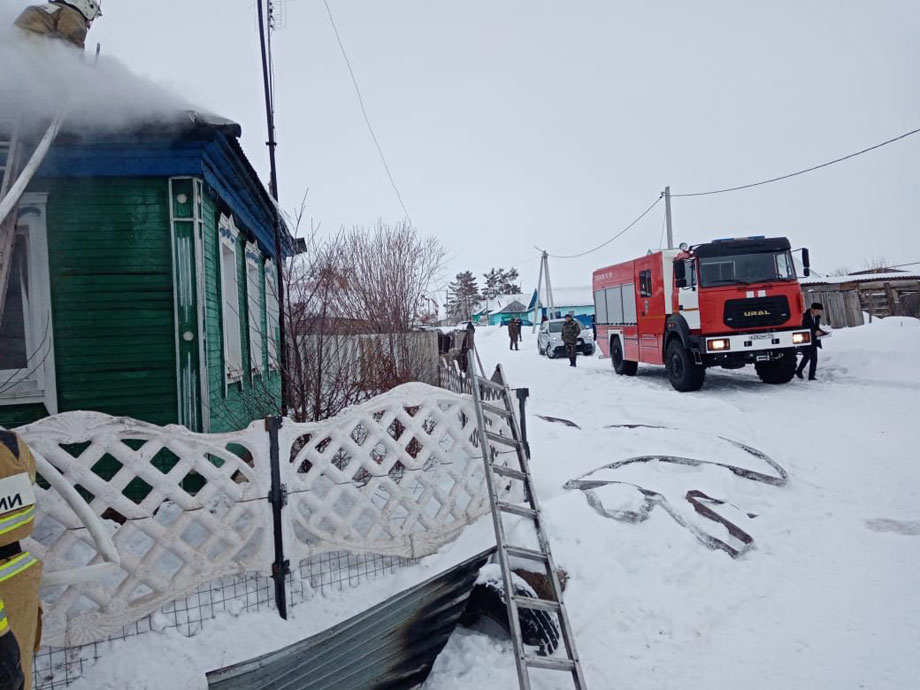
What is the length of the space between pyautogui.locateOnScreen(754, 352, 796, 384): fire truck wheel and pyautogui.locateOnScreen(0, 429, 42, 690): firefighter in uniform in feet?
36.4

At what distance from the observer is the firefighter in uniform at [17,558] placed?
Answer: 1651 millimetres

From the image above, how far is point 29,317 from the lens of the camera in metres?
4.84

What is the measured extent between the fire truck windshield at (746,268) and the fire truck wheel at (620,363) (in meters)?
4.23

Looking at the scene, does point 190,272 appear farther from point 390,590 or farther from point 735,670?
point 735,670

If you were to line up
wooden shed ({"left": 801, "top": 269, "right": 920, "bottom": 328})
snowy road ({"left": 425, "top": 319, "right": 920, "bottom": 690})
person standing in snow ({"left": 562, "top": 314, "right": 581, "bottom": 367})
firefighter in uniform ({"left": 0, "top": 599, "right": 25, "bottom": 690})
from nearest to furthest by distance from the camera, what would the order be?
firefighter in uniform ({"left": 0, "top": 599, "right": 25, "bottom": 690}) < snowy road ({"left": 425, "top": 319, "right": 920, "bottom": 690}) < person standing in snow ({"left": 562, "top": 314, "right": 581, "bottom": 367}) < wooden shed ({"left": 801, "top": 269, "right": 920, "bottom": 328})

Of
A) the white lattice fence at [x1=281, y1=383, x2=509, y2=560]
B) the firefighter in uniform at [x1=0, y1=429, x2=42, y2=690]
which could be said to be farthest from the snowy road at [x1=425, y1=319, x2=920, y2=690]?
the firefighter in uniform at [x1=0, y1=429, x2=42, y2=690]

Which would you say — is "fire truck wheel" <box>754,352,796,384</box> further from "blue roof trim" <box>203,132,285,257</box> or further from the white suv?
the white suv

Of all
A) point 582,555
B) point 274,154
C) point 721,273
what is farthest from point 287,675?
point 721,273

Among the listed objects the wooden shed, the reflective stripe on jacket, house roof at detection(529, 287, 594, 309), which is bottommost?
the reflective stripe on jacket

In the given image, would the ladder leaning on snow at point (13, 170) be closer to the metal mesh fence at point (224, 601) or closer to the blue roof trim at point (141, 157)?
the blue roof trim at point (141, 157)

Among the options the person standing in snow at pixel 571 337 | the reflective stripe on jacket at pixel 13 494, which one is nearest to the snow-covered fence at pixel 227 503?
the reflective stripe on jacket at pixel 13 494

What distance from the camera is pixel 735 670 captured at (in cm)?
289

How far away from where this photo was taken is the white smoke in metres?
3.93

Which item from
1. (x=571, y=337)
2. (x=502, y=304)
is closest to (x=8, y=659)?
(x=571, y=337)
